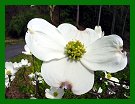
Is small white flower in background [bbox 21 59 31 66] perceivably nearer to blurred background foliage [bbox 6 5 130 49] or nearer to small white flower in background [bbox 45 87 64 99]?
blurred background foliage [bbox 6 5 130 49]

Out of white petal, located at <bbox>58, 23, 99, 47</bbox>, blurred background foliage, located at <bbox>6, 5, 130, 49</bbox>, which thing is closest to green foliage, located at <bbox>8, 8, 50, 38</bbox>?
blurred background foliage, located at <bbox>6, 5, 130, 49</bbox>

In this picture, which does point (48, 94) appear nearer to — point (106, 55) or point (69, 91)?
point (69, 91)

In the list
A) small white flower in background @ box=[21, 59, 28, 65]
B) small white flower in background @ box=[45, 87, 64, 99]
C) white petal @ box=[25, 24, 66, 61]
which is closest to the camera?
white petal @ box=[25, 24, 66, 61]

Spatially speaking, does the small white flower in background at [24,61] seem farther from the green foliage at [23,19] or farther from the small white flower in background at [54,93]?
the small white flower in background at [54,93]

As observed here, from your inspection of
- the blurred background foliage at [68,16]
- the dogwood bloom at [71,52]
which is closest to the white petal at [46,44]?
the dogwood bloom at [71,52]

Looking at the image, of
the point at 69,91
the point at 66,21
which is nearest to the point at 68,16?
the point at 66,21

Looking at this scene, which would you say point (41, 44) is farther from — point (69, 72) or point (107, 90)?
point (107, 90)
